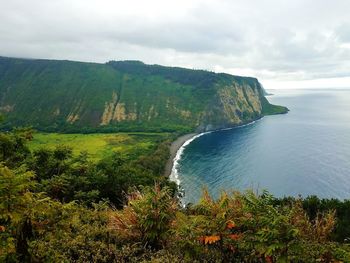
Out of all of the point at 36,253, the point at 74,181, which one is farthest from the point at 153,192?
the point at 74,181

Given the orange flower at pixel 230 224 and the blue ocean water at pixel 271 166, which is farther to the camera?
the blue ocean water at pixel 271 166

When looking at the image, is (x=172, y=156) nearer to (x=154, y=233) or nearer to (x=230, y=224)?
(x=154, y=233)

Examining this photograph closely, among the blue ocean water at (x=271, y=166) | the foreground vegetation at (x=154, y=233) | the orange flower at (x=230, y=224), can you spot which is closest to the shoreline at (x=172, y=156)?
the blue ocean water at (x=271, y=166)

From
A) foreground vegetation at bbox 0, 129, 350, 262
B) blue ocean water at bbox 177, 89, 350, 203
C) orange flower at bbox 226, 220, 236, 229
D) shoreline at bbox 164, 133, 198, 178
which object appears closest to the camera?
foreground vegetation at bbox 0, 129, 350, 262

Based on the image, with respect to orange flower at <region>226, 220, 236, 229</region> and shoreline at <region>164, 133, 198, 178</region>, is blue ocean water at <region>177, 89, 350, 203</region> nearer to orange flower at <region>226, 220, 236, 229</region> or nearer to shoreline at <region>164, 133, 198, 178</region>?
shoreline at <region>164, 133, 198, 178</region>

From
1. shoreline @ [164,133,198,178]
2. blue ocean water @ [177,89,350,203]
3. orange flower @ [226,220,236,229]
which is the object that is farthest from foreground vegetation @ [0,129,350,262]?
shoreline @ [164,133,198,178]

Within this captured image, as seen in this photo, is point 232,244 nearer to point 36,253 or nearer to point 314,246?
point 314,246

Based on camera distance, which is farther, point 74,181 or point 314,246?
point 74,181

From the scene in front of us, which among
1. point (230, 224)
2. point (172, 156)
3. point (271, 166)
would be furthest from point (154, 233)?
point (172, 156)

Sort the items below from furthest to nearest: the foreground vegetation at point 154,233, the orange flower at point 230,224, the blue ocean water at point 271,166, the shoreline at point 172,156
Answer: the shoreline at point 172,156, the blue ocean water at point 271,166, the orange flower at point 230,224, the foreground vegetation at point 154,233

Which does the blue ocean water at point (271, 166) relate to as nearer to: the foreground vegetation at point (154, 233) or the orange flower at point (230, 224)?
the foreground vegetation at point (154, 233)

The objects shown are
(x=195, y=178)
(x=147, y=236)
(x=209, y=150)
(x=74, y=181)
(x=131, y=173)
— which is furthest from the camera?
(x=209, y=150)
